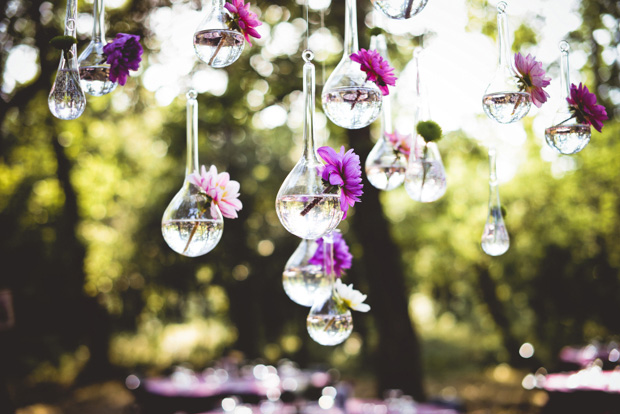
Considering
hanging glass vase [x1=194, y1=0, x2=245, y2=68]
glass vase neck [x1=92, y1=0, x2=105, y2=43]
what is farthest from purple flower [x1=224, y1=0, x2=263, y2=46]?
glass vase neck [x1=92, y1=0, x2=105, y2=43]

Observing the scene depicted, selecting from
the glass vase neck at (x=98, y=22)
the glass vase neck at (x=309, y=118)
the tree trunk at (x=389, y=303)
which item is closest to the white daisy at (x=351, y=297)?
the glass vase neck at (x=309, y=118)

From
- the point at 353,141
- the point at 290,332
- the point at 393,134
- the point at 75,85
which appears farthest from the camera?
the point at 290,332

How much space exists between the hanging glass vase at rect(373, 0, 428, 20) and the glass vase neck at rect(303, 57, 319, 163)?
0.17 metres

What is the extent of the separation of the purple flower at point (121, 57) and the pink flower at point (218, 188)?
0.86ft

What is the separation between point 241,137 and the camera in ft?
34.6

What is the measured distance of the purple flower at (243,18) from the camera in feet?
4.17

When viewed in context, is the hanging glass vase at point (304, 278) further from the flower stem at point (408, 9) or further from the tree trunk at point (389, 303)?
the tree trunk at point (389, 303)

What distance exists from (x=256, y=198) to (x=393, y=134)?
28.2 ft

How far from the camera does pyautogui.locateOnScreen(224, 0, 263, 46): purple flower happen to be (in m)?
1.27

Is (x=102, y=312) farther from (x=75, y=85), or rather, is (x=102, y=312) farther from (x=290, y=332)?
(x=75, y=85)

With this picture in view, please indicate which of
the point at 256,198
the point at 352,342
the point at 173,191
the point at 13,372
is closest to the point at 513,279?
the point at 352,342

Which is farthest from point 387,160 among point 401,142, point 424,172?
point 424,172

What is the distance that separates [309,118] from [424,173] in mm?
539

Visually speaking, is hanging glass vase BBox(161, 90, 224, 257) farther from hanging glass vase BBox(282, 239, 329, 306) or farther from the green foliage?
the green foliage
